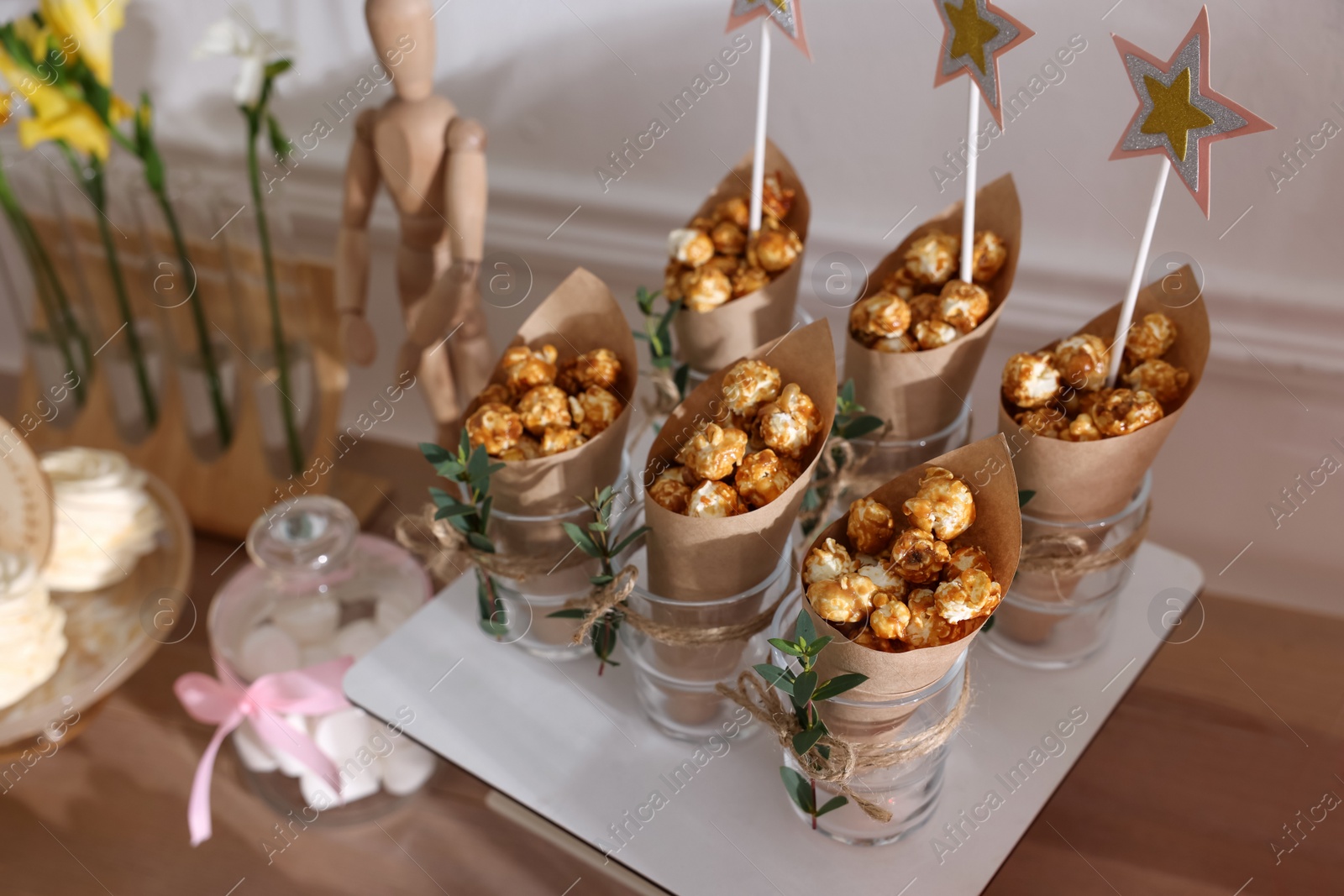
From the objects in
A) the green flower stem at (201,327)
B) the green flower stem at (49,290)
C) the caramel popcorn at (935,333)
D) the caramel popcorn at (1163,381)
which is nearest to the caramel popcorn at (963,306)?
the caramel popcorn at (935,333)

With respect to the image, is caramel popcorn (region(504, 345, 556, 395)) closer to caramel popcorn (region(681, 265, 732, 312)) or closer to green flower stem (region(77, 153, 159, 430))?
caramel popcorn (region(681, 265, 732, 312))

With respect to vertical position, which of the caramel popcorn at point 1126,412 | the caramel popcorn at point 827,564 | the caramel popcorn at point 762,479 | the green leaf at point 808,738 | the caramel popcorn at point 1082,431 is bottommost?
the green leaf at point 808,738

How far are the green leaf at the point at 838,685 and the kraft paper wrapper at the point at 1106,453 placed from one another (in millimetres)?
189

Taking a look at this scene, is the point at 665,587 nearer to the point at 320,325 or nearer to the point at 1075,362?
the point at 1075,362

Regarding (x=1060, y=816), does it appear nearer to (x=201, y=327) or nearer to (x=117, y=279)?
(x=201, y=327)

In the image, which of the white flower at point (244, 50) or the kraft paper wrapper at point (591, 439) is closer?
the kraft paper wrapper at point (591, 439)

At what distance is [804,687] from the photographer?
1.83 feet

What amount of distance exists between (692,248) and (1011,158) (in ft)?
1.10

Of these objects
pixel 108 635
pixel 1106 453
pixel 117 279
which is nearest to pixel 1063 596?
pixel 1106 453

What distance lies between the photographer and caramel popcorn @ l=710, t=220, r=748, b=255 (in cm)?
79

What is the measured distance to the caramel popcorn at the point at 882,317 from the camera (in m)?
0.69

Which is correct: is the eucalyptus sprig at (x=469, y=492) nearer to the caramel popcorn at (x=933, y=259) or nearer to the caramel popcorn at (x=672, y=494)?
the caramel popcorn at (x=672, y=494)

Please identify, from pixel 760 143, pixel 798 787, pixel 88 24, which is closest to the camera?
pixel 798 787

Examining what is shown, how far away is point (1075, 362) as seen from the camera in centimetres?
66
